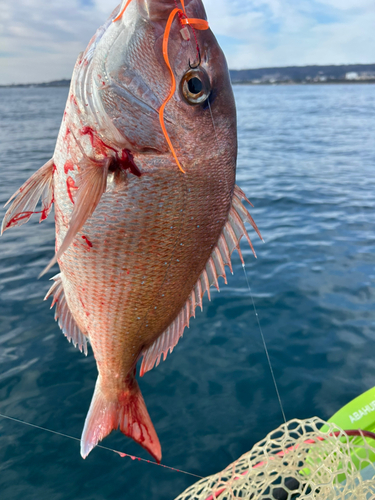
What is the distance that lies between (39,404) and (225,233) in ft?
10.2

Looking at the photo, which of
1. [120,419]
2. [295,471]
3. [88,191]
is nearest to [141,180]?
[88,191]

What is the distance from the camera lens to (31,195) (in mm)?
1496

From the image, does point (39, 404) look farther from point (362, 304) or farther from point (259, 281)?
point (362, 304)

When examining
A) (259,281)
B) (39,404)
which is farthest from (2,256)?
(259,281)

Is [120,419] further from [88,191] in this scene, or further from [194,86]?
[194,86]

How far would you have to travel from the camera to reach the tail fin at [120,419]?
5.69 feet

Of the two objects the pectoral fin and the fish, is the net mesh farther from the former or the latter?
the pectoral fin

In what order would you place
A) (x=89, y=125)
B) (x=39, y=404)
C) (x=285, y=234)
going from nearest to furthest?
1. (x=89, y=125)
2. (x=39, y=404)
3. (x=285, y=234)

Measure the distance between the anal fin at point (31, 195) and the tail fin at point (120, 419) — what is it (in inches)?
31.5

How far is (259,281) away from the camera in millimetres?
5953

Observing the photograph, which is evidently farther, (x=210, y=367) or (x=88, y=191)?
(x=210, y=367)

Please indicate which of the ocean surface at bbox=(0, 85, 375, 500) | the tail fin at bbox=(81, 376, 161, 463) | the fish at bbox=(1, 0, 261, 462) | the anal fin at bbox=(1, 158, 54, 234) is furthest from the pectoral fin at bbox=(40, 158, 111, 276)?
the ocean surface at bbox=(0, 85, 375, 500)

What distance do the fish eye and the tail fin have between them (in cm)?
126

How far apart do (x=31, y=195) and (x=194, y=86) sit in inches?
29.0
